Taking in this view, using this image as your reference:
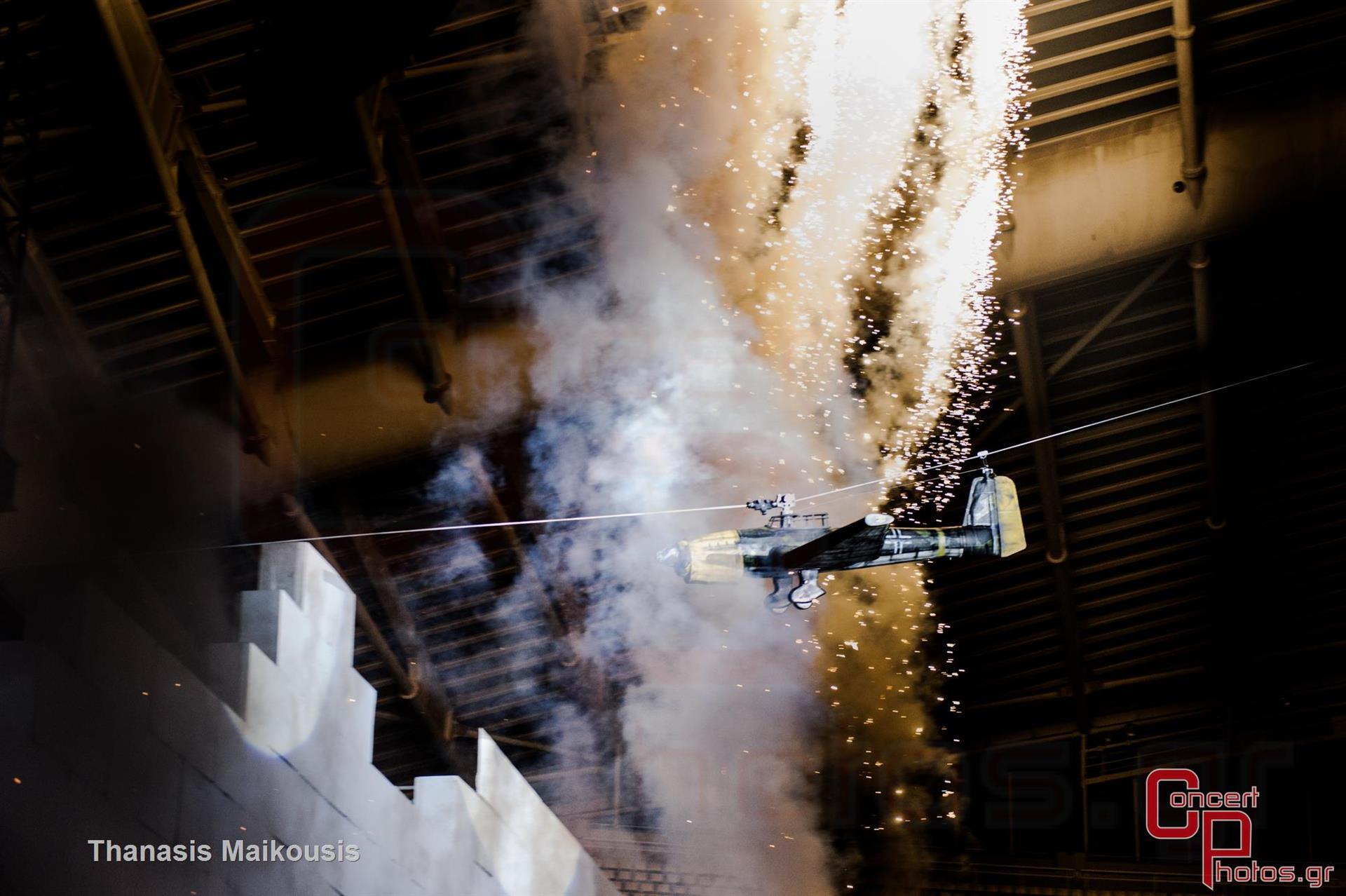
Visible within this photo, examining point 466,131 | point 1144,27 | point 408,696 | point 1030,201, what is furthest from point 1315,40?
point 408,696

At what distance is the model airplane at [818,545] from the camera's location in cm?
645

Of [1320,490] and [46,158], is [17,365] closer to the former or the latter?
[46,158]

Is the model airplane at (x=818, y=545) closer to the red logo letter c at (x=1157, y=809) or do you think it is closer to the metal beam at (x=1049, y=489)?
the metal beam at (x=1049, y=489)

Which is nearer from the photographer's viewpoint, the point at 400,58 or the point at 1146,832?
the point at 400,58

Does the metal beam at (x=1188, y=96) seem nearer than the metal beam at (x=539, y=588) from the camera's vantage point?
Yes

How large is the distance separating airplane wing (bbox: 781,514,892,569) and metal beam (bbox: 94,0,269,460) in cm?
291

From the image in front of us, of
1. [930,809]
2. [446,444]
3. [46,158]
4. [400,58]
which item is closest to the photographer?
[400,58]

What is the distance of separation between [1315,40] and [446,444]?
5.03 metres

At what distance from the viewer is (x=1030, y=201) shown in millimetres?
6562

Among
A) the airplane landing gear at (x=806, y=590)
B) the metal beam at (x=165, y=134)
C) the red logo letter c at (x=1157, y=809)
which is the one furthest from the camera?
the red logo letter c at (x=1157, y=809)

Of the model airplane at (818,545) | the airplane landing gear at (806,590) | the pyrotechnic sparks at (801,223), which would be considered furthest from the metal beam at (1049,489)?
the airplane landing gear at (806,590)

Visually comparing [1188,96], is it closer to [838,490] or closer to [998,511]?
[998,511]

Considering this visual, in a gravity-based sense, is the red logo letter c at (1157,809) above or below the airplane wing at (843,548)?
below

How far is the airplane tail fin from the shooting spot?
692 centimetres
